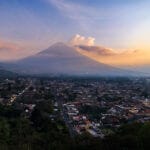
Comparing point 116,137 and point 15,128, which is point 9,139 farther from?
point 116,137

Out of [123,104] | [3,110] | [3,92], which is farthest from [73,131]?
[3,92]

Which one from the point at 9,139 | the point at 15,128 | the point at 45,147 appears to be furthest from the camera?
the point at 15,128

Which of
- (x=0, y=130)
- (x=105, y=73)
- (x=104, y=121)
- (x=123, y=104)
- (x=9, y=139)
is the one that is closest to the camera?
(x=9, y=139)

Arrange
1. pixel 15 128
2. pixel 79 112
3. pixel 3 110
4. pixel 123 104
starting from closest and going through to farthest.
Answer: pixel 15 128, pixel 3 110, pixel 79 112, pixel 123 104

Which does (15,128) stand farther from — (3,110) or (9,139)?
(3,110)

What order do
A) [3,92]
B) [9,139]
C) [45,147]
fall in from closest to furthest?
[45,147]
[9,139]
[3,92]

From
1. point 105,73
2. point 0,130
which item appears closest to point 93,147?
point 0,130

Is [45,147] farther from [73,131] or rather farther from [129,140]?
A: [73,131]

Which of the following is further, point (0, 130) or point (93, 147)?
point (0, 130)

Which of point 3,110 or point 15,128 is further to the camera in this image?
point 3,110
